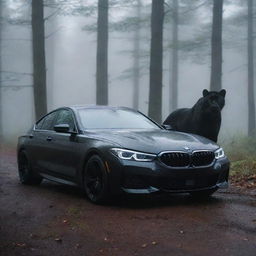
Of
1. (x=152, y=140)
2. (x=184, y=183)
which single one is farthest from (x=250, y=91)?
(x=184, y=183)

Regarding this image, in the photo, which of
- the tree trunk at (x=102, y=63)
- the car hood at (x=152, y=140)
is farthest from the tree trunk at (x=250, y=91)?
the car hood at (x=152, y=140)

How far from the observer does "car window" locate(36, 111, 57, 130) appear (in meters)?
10.3

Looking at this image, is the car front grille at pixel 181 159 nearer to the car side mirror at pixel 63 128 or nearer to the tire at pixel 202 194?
the tire at pixel 202 194

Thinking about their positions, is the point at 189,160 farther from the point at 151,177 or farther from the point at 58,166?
the point at 58,166

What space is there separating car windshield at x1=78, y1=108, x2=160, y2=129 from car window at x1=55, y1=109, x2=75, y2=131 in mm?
213

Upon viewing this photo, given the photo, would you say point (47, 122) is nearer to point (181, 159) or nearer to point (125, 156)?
point (125, 156)

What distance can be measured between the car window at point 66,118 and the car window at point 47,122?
258mm

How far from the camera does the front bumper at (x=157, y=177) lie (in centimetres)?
751

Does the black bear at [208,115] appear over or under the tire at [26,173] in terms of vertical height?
over

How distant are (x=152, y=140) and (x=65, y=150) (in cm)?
192

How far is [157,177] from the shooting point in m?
7.49

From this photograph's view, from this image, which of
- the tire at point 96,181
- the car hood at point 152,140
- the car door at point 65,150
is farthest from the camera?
the car door at point 65,150

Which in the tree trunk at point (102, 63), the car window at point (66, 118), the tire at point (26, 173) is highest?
the tree trunk at point (102, 63)

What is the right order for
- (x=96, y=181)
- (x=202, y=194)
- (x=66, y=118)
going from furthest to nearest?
(x=66, y=118), (x=202, y=194), (x=96, y=181)
